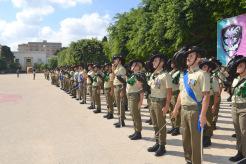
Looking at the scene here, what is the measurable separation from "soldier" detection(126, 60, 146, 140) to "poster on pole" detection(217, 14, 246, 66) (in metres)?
9.04

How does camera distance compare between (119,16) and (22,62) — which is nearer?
(119,16)

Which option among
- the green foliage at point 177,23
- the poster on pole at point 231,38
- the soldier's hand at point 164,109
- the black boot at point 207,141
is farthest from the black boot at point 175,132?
the green foliage at point 177,23

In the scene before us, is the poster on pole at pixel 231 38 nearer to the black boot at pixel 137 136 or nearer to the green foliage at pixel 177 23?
the green foliage at pixel 177 23

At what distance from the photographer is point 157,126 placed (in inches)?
311

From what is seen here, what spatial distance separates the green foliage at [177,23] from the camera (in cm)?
2380

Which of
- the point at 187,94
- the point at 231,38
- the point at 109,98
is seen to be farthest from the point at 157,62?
the point at 231,38

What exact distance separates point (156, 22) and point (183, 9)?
3.03m

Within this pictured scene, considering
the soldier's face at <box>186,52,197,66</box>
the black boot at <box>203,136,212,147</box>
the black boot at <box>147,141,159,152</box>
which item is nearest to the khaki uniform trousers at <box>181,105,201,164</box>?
the soldier's face at <box>186,52,197,66</box>

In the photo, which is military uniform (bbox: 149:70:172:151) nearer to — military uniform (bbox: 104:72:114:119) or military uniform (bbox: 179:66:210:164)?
military uniform (bbox: 179:66:210:164)

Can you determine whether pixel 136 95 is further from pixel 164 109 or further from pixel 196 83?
pixel 196 83

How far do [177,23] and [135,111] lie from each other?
52.7 feet

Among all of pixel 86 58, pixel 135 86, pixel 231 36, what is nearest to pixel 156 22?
pixel 231 36

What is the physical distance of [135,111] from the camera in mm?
9375

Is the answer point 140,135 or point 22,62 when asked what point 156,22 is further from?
point 22,62
